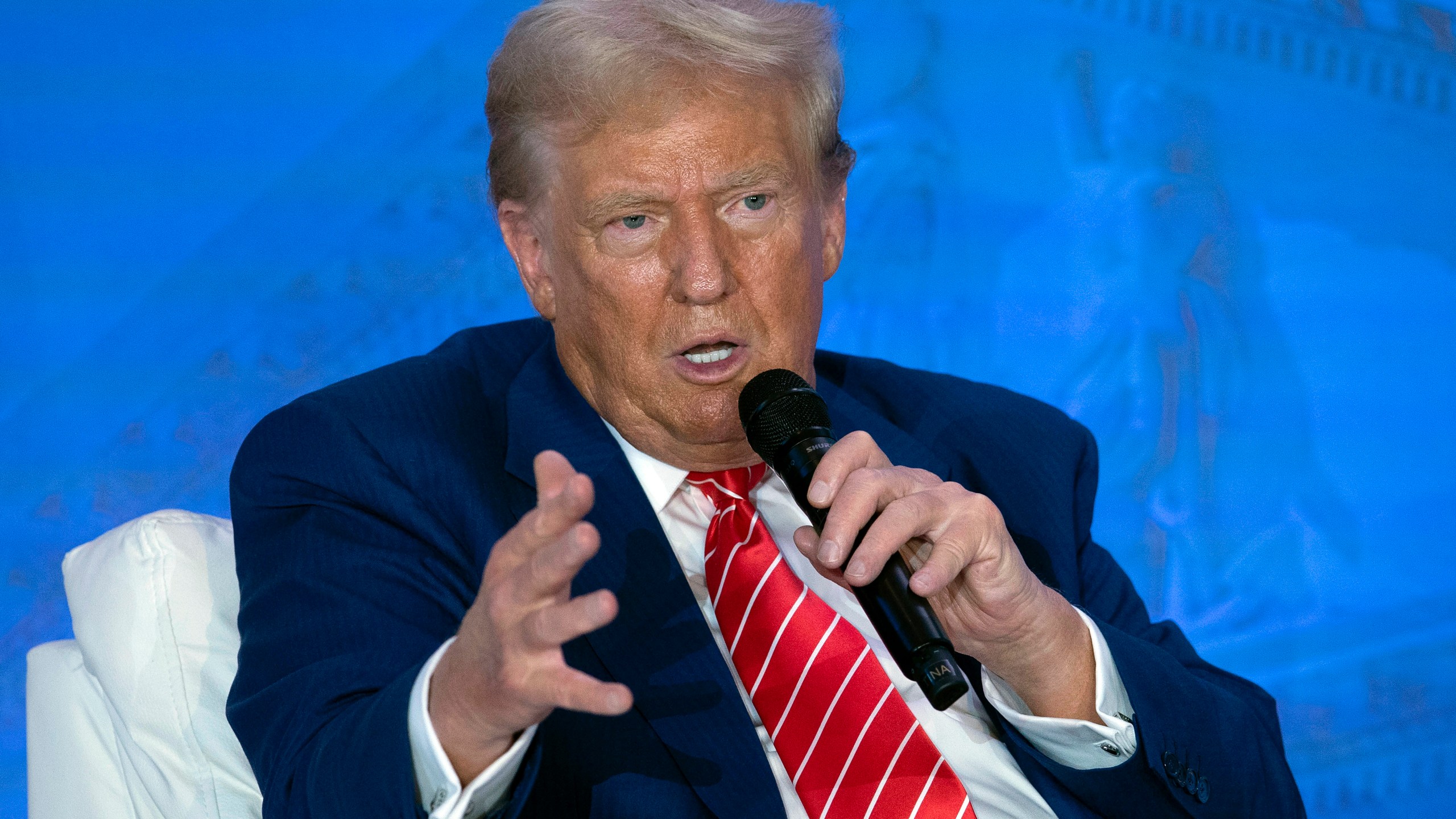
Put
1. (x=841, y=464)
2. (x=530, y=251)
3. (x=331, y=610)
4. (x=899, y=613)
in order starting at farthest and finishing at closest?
(x=530, y=251) < (x=331, y=610) < (x=841, y=464) < (x=899, y=613)

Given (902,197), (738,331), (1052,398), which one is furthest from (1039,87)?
(738,331)

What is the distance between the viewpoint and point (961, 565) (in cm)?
139

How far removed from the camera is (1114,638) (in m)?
1.64

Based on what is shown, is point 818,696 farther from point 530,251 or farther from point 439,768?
point 530,251

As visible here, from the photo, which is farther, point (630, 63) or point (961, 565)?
point (630, 63)

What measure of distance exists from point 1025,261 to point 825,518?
1.91 m

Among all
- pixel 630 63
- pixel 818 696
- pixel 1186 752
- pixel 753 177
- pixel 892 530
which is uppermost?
pixel 630 63

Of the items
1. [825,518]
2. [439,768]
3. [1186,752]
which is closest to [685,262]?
[825,518]

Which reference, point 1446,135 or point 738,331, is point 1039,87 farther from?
point 738,331

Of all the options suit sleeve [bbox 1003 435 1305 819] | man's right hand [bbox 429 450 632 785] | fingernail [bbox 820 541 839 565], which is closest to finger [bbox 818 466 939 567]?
fingernail [bbox 820 541 839 565]

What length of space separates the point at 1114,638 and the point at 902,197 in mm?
1586

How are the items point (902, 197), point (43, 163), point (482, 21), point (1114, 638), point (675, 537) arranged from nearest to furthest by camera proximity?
point (1114, 638)
point (675, 537)
point (43, 163)
point (482, 21)
point (902, 197)

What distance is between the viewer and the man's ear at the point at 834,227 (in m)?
2.04

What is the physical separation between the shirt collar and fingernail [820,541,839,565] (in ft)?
1.81
